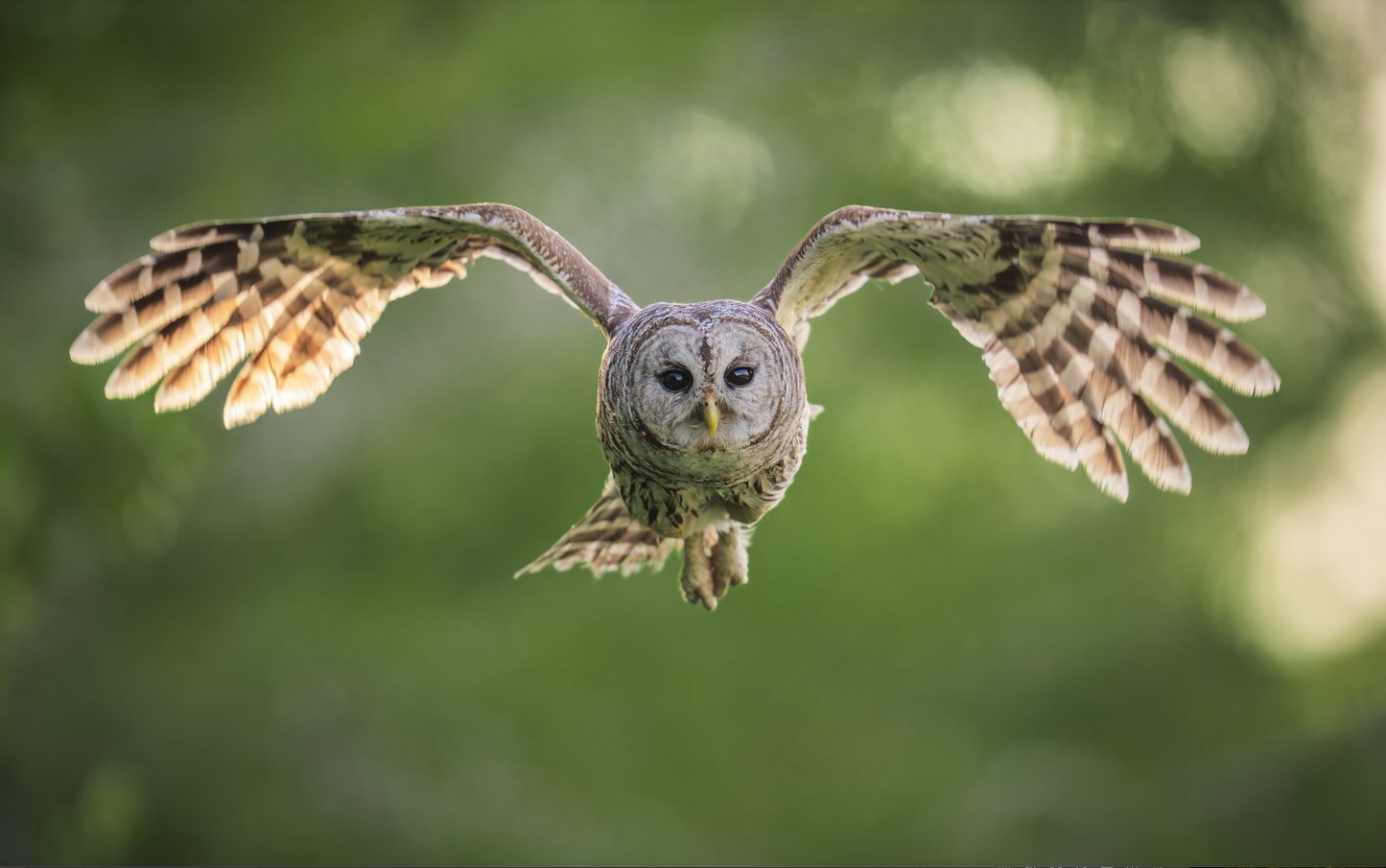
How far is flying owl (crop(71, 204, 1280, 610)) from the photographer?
237cm

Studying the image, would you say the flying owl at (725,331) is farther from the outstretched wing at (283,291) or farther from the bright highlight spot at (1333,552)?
the bright highlight spot at (1333,552)

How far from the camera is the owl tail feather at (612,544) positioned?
10.0 feet

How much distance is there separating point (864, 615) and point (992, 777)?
5.78 ft

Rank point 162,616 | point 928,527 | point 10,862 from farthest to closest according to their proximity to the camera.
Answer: point 928,527 < point 162,616 < point 10,862

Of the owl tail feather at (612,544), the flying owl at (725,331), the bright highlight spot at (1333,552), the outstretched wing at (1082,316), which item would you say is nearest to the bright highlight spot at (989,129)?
the bright highlight spot at (1333,552)

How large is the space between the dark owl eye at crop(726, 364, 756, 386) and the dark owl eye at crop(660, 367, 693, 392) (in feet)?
0.32

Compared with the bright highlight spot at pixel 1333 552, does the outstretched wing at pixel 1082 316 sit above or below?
below

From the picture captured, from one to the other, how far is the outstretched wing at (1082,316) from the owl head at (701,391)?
321mm

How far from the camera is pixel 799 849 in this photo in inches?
314

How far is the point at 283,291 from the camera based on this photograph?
111 inches

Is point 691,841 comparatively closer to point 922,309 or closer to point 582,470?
point 582,470

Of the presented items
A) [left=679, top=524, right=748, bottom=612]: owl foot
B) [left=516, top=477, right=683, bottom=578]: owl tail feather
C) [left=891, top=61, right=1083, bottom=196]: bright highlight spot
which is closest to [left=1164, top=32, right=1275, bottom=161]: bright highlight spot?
[left=891, top=61, right=1083, bottom=196]: bright highlight spot

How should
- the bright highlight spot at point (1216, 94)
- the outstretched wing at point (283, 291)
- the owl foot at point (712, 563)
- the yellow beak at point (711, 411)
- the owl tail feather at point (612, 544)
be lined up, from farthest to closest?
1. the bright highlight spot at point (1216, 94)
2. the owl tail feather at point (612, 544)
3. the owl foot at point (712, 563)
4. the outstretched wing at point (283, 291)
5. the yellow beak at point (711, 411)

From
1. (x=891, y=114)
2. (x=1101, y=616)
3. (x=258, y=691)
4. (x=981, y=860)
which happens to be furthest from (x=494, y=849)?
(x=891, y=114)
